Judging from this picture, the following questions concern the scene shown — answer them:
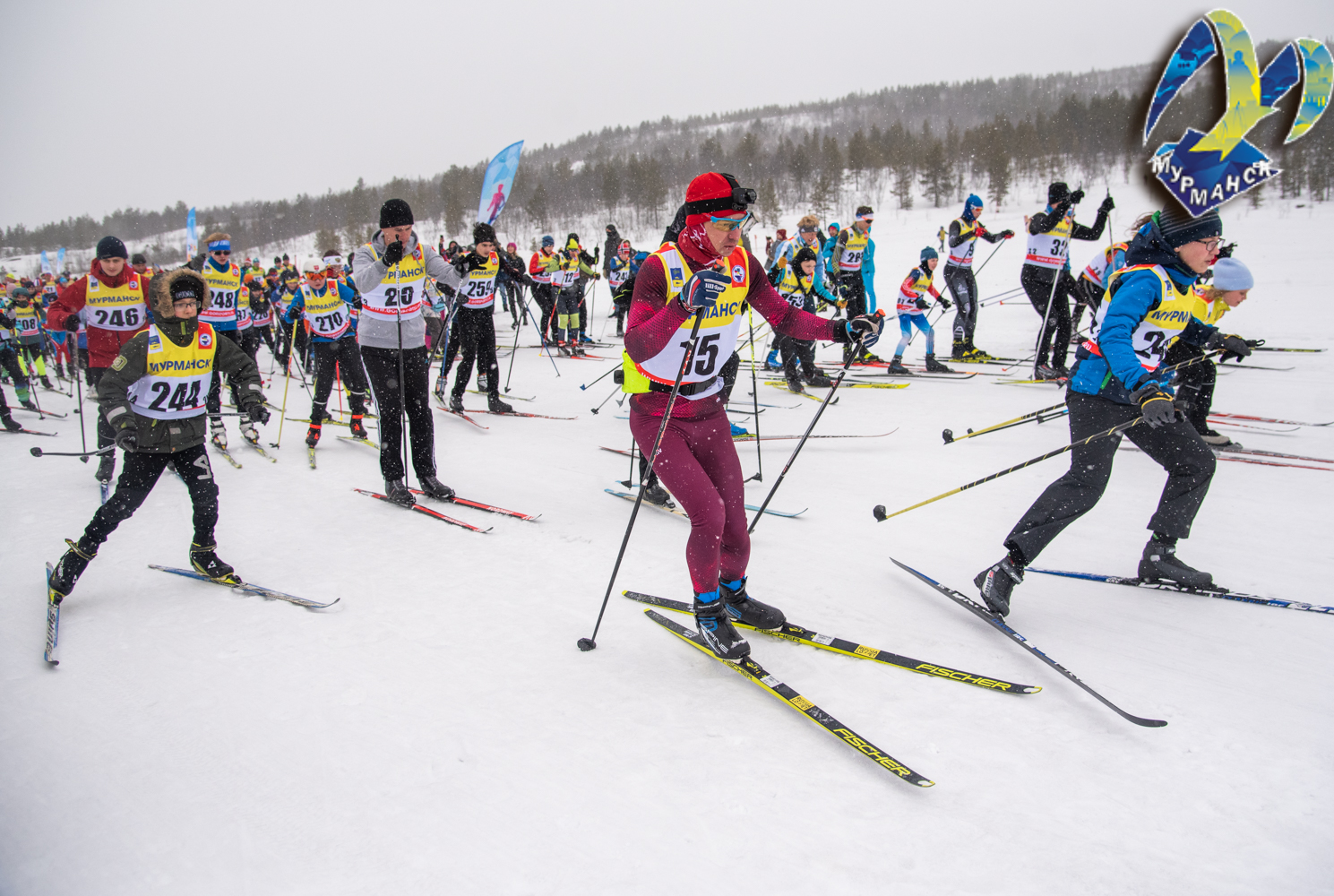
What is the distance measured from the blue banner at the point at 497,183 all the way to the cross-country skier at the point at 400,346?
2587 millimetres

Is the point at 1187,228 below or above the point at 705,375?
above

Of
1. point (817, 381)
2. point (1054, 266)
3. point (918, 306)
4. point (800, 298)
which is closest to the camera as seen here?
point (1054, 266)

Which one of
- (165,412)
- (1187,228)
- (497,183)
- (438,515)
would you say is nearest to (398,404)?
(438,515)

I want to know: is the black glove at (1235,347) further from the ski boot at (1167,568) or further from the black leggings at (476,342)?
the black leggings at (476,342)

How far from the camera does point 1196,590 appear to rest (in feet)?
11.1

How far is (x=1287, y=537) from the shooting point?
12.9ft

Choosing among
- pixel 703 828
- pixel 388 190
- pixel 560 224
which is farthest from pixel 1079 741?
pixel 388 190

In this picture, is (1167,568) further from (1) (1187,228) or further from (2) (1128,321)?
(1) (1187,228)

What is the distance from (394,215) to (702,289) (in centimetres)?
312

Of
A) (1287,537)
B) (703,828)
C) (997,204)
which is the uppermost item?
(997,204)

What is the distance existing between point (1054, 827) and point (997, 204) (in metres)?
43.8

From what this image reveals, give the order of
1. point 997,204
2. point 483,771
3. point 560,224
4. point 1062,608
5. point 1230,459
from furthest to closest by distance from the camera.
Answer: point 560,224 → point 997,204 → point 1230,459 → point 1062,608 → point 483,771

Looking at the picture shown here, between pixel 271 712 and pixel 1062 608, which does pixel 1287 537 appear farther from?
pixel 271 712

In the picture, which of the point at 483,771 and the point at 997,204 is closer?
the point at 483,771
